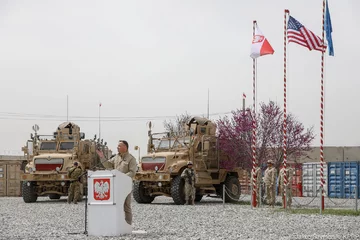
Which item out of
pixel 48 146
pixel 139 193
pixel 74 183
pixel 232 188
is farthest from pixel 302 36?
pixel 48 146

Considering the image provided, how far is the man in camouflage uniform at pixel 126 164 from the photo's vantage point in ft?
46.9

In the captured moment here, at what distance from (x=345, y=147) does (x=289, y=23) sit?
33.9 meters

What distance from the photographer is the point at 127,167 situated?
570 inches

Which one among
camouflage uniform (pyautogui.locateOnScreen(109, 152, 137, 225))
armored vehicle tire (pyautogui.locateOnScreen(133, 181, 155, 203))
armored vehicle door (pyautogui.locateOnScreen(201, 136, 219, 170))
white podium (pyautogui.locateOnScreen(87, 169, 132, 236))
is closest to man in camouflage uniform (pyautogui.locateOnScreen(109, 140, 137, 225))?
camouflage uniform (pyautogui.locateOnScreen(109, 152, 137, 225))

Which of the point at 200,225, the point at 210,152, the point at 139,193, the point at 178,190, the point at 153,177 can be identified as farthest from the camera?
the point at 210,152

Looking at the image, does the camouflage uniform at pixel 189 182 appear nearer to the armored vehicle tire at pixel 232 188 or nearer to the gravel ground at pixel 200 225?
the armored vehicle tire at pixel 232 188

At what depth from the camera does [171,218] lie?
62.6ft

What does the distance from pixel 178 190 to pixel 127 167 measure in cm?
1238

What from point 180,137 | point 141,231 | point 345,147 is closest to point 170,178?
point 180,137

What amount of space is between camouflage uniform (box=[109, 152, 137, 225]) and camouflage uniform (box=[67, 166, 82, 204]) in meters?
13.5

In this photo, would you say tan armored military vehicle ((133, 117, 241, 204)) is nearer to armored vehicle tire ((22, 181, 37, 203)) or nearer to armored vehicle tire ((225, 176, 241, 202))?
armored vehicle tire ((225, 176, 241, 202))

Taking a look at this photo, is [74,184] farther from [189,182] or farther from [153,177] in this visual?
[189,182]

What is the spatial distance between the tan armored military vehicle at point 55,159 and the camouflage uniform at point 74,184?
415 mm

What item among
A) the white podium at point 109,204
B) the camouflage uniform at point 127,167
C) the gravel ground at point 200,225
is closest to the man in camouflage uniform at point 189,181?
the gravel ground at point 200,225
